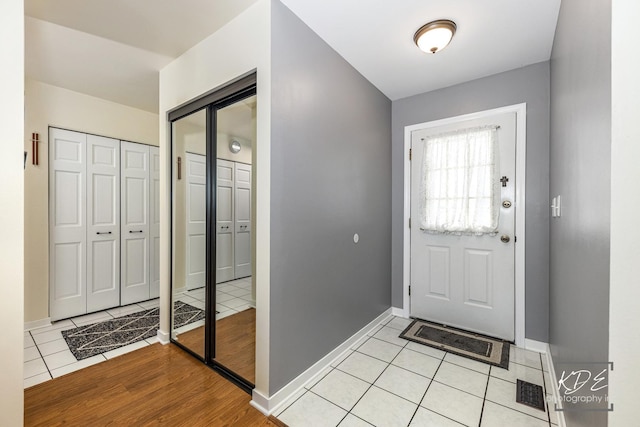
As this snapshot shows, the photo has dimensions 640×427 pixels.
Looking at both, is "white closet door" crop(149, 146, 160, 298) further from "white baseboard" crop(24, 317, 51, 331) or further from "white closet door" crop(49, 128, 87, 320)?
"white baseboard" crop(24, 317, 51, 331)

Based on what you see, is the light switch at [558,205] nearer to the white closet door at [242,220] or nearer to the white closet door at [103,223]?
the white closet door at [242,220]

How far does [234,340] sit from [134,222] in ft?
7.68

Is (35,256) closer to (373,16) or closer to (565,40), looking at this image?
(373,16)

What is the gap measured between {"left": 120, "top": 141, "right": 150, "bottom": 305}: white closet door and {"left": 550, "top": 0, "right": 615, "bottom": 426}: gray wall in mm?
4324

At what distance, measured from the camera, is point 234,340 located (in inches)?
92.4

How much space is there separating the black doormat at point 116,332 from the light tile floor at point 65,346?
0.21ft

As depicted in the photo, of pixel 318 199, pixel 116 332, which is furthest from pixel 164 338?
pixel 318 199

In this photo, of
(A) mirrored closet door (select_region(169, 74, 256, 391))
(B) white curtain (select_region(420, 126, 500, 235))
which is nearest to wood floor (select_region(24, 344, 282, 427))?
(A) mirrored closet door (select_region(169, 74, 256, 391))

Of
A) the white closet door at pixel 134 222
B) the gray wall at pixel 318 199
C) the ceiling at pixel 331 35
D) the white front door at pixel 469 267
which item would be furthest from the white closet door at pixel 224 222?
the white closet door at pixel 134 222

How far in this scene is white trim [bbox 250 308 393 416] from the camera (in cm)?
169

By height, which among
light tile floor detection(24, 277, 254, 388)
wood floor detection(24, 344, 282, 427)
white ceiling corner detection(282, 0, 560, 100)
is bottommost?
wood floor detection(24, 344, 282, 427)

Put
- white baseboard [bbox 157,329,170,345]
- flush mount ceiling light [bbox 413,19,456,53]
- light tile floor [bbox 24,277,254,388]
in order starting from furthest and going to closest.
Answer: white baseboard [bbox 157,329,170,345], light tile floor [bbox 24,277,254,388], flush mount ceiling light [bbox 413,19,456,53]

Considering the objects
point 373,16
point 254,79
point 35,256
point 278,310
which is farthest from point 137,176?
point 373,16

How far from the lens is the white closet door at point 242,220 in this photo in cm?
218
